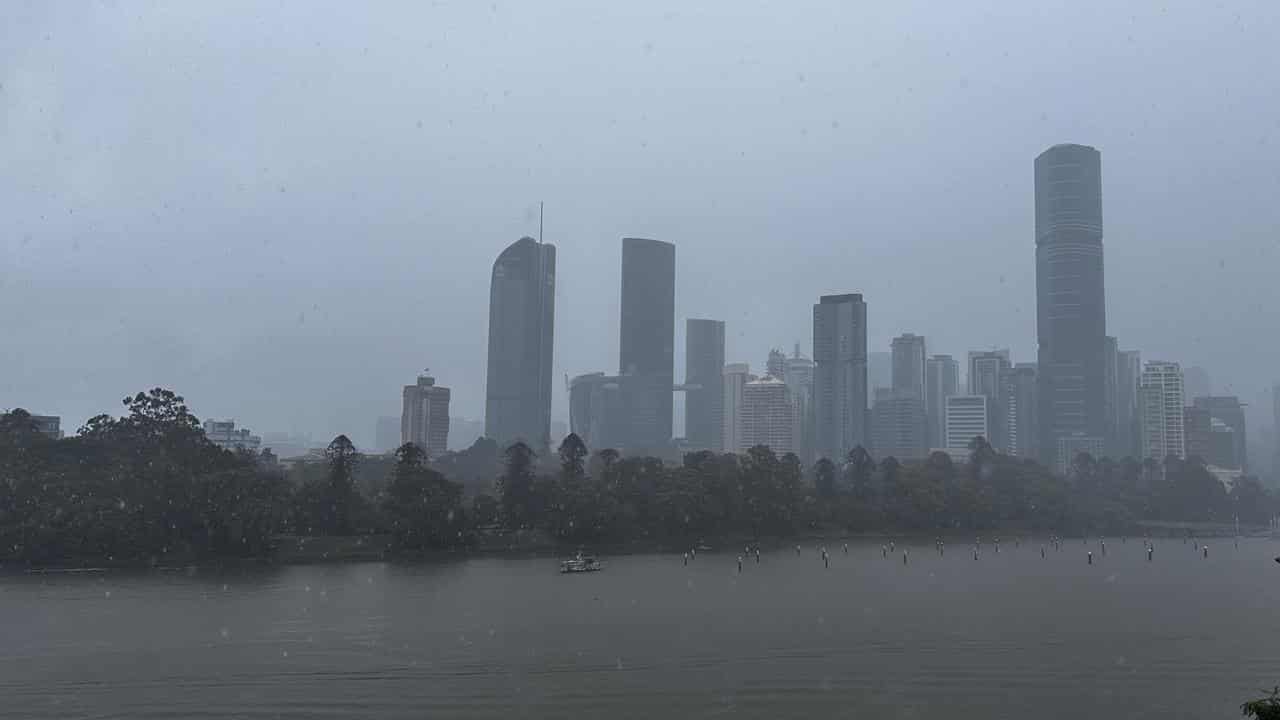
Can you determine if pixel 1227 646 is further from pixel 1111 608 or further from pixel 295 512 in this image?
pixel 295 512

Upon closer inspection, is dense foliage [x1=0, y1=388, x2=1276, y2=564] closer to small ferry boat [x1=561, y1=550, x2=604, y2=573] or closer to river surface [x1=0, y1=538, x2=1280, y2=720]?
river surface [x1=0, y1=538, x2=1280, y2=720]

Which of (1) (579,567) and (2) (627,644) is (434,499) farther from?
(2) (627,644)

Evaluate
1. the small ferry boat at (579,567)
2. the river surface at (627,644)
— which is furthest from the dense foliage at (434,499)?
the small ferry boat at (579,567)

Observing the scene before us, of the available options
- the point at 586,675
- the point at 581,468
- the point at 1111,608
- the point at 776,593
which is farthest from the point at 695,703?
the point at 581,468

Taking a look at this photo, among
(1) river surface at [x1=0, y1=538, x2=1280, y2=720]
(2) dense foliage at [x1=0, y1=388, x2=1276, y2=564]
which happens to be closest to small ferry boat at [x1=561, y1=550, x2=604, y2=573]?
(1) river surface at [x1=0, y1=538, x2=1280, y2=720]

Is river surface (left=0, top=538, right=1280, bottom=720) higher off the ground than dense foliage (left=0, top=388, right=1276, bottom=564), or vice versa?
dense foliage (left=0, top=388, right=1276, bottom=564)

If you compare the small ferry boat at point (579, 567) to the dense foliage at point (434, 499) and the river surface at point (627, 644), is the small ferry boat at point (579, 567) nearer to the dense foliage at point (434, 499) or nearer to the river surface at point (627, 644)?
the river surface at point (627, 644)
